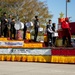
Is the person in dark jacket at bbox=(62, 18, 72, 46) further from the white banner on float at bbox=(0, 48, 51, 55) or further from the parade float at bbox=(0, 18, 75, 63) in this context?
the white banner on float at bbox=(0, 48, 51, 55)

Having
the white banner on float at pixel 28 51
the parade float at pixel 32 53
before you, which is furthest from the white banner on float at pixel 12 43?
the white banner on float at pixel 28 51

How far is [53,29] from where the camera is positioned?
18125 millimetres

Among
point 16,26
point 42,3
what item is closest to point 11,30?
point 16,26

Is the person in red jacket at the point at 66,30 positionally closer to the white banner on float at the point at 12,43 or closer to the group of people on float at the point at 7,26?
the group of people on float at the point at 7,26

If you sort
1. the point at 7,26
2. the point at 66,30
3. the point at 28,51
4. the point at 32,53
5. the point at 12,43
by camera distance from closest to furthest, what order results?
the point at 32,53 → the point at 28,51 → the point at 12,43 → the point at 66,30 → the point at 7,26

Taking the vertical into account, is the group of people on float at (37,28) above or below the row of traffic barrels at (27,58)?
above

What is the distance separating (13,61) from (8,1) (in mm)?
31925

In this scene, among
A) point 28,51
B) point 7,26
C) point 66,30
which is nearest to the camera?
point 28,51

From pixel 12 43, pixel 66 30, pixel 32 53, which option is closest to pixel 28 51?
pixel 32 53

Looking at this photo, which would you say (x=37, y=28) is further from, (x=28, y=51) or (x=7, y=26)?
(x=28, y=51)

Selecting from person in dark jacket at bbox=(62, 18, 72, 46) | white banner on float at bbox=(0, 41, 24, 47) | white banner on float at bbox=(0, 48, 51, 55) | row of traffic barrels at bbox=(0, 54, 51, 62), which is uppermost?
person in dark jacket at bbox=(62, 18, 72, 46)

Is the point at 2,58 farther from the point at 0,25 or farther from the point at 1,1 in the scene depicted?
the point at 1,1

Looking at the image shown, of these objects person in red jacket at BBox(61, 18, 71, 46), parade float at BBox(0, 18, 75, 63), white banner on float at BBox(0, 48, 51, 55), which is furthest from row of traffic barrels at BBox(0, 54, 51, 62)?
person in red jacket at BBox(61, 18, 71, 46)

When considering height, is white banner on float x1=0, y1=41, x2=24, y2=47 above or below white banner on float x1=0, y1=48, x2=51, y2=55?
above
